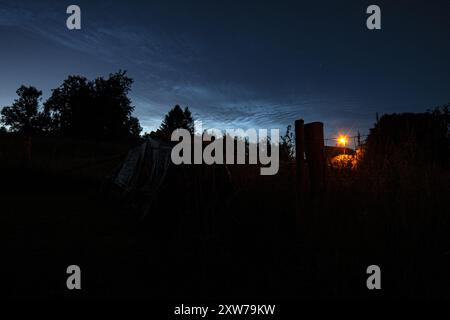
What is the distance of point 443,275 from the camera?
7.88ft

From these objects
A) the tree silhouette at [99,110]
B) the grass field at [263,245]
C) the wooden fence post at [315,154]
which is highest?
the tree silhouette at [99,110]

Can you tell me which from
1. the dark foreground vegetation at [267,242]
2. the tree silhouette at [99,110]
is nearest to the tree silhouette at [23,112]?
the tree silhouette at [99,110]

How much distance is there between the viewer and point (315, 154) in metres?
4.14

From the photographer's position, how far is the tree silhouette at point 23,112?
7156cm

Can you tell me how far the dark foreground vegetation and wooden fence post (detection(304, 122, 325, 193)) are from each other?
0.49 ft

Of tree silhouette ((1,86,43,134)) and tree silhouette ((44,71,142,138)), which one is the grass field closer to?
tree silhouette ((44,71,142,138))

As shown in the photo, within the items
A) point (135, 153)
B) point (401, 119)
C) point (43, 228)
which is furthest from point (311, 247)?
point (401, 119)

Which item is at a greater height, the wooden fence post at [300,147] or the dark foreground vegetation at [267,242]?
the wooden fence post at [300,147]

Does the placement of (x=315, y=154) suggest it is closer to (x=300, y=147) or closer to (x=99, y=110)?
(x=300, y=147)

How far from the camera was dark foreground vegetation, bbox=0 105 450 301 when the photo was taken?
2646mm

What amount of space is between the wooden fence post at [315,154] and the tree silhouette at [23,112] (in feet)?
261

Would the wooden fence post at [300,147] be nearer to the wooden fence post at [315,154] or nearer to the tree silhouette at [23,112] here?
the wooden fence post at [315,154]

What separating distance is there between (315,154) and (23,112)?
85211mm

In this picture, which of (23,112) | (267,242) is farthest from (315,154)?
(23,112)
